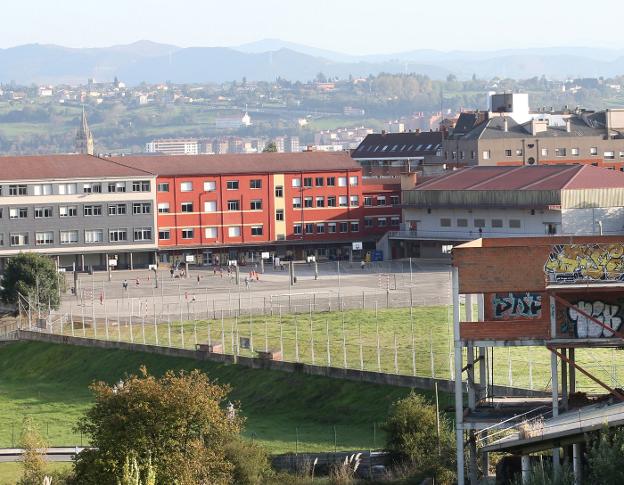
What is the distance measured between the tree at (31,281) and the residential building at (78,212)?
22.0 m

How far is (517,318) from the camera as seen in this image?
33.5m

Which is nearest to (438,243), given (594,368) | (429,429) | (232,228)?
(232,228)

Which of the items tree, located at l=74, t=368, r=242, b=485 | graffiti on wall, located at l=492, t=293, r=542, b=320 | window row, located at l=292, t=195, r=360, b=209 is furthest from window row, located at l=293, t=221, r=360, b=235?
graffiti on wall, located at l=492, t=293, r=542, b=320

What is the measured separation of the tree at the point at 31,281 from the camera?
261ft

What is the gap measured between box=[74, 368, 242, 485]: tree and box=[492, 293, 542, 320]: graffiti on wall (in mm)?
8301

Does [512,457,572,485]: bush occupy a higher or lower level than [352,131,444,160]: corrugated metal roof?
higher

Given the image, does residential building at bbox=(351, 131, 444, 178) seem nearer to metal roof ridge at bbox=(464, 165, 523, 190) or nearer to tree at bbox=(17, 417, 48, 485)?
metal roof ridge at bbox=(464, 165, 523, 190)

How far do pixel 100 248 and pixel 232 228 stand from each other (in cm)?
921

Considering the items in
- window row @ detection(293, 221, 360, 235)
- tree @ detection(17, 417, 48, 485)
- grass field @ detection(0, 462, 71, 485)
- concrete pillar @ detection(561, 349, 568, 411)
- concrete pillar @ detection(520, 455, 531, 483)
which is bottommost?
window row @ detection(293, 221, 360, 235)

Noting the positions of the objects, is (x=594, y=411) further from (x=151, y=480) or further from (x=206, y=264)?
(x=206, y=264)

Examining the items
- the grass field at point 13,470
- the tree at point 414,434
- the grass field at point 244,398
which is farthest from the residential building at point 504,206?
the tree at point 414,434

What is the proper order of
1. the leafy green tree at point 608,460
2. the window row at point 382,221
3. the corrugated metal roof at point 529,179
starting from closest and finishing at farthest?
the leafy green tree at point 608,460 → the corrugated metal roof at point 529,179 → the window row at point 382,221

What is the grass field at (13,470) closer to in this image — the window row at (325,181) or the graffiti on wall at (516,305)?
the graffiti on wall at (516,305)

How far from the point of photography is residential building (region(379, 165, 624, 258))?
315ft
